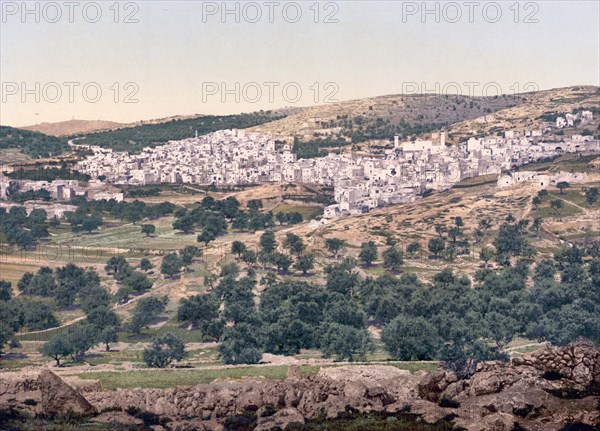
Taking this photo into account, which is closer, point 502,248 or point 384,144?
point 502,248

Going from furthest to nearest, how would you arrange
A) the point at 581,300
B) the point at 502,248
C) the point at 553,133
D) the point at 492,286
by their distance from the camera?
1. the point at 553,133
2. the point at 502,248
3. the point at 492,286
4. the point at 581,300

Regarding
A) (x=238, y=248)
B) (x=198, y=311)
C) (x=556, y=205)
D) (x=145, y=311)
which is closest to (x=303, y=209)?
(x=238, y=248)

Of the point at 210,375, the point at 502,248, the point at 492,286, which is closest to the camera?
the point at 210,375

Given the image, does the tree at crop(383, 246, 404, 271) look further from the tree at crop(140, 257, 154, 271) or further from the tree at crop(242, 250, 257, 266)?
the tree at crop(140, 257, 154, 271)

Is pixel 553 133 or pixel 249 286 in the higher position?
pixel 553 133

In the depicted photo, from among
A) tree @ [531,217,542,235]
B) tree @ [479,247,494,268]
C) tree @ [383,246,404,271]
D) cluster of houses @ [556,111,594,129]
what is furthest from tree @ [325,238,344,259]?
cluster of houses @ [556,111,594,129]

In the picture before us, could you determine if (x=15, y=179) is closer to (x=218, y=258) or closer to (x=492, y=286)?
(x=218, y=258)

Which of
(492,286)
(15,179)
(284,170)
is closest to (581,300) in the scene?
(492,286)

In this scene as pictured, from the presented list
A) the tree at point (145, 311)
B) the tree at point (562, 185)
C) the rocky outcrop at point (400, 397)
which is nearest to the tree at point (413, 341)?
the rocky outcrop at point (400, 397)
